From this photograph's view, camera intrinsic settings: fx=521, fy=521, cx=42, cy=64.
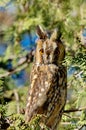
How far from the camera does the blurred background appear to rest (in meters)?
2.61

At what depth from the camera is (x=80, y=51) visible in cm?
263

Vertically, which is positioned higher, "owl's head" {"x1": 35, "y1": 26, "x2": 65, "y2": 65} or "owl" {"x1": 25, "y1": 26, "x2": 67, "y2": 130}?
"owl's head" {"x1": 35, "y1": 26, "x2": 65, "y2": 65}

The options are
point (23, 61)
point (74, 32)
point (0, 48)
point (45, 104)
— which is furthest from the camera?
point (0, 48)

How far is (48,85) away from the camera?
2.57m

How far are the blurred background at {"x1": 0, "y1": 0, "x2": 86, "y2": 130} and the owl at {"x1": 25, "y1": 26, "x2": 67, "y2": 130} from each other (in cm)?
7

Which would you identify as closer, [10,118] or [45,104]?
[10,118]

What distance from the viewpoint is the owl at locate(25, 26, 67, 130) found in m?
2.56

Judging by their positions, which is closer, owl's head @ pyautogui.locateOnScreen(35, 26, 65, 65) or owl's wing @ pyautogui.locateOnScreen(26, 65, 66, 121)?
owl's wing @ pyautogui.locateOnScreen(26, 65, 66, 121)

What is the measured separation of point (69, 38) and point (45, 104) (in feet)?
2.54

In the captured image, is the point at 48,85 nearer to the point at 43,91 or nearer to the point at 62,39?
the point at 43,91

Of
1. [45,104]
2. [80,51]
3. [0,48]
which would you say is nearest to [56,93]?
[45,104]

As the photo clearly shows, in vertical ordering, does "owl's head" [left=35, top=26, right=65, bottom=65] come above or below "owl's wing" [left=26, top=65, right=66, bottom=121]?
above

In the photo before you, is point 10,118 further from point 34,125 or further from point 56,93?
point 56,93

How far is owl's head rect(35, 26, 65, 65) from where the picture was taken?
271 centimetres
